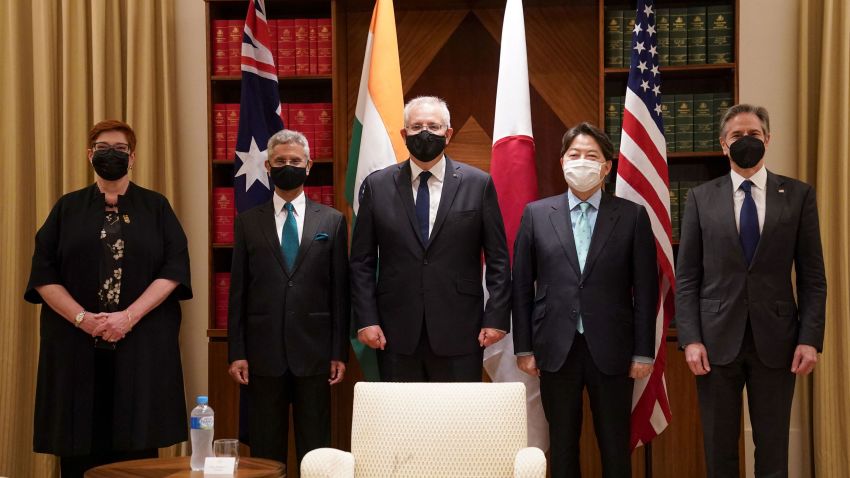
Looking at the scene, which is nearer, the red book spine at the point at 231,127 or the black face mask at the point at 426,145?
the black face mask at the point at 426,145

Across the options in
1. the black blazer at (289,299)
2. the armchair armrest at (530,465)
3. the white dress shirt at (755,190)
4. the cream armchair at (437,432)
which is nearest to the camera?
the armchair armrest at (530,465)

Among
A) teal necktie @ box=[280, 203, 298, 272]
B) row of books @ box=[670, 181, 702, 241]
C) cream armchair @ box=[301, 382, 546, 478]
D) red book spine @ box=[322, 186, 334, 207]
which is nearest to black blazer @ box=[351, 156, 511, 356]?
teal necktie @ box=[280, 203, 298, 272]

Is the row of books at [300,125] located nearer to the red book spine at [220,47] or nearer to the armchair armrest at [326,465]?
the red book spine at [220,47]

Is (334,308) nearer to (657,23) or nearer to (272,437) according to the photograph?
(272,437)

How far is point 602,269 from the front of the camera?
341cm

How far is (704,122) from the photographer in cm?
455

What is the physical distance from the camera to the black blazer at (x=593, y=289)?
3.38 meters

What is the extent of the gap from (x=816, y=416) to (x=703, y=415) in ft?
4.77

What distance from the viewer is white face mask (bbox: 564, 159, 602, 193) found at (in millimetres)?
3492

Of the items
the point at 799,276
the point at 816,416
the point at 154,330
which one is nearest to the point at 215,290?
the point at 154,330

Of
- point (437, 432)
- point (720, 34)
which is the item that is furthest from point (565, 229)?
point (720, 34)

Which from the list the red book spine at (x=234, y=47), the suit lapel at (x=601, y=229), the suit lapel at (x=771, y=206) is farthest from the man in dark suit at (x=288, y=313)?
the suit lapel at (x=771, y=206)

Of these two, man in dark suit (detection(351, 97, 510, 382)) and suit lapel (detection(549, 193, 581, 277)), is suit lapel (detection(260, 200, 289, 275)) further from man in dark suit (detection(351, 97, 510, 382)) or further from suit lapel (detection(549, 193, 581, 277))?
suit lapel (detection(549, 193, 581, 277))

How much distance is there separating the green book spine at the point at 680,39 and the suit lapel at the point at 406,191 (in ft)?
5.69
